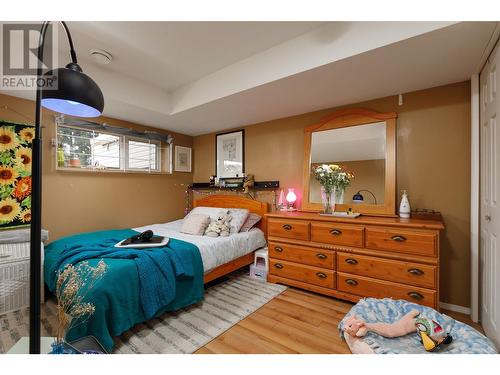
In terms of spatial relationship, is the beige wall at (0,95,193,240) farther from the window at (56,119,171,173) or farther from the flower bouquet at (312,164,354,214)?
the flower bouquet at (312,164,354,214)

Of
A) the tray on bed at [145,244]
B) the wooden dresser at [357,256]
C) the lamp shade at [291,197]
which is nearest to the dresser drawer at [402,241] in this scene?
the wooden dresser at [357,256]

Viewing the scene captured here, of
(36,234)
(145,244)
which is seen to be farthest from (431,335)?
(145,244)

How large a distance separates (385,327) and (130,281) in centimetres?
189

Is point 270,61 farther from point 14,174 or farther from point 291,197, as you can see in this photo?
point 14,174

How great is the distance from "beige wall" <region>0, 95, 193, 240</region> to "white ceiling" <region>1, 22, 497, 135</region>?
14.6 inches

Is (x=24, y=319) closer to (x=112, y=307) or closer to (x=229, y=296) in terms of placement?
(x=112, y=307)

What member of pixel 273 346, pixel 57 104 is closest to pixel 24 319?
pixel 57 104

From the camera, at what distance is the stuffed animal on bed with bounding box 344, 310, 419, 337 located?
1.63m

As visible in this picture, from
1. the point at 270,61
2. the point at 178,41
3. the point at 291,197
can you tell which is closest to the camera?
the point at 178,41

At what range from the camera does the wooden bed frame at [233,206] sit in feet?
8.44

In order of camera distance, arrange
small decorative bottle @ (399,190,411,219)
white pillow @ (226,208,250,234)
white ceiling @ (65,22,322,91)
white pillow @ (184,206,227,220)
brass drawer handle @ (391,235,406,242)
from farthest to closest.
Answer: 1. white pillow @ (184,206,227,220)
2. white pillow @ (226,208,250,234)
3. small decorative bottle @ (399,190,411,219)
4. brass drawer handle @ (391,235,406,242)
5. white ceiling @ (65,22,322,91)

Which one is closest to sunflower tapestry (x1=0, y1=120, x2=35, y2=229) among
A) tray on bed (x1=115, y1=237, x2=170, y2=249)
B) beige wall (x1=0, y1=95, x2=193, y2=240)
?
beige wall (x1=0, y1=95, x2=193, y2=240)

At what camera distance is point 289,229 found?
2611 millimetres
